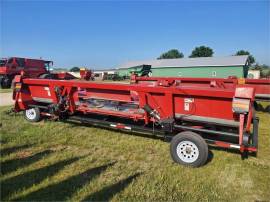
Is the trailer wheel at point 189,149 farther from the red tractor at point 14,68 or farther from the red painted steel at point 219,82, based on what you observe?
the red tractor at point 14,68

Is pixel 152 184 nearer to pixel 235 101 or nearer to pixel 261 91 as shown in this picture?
pixel 235 101

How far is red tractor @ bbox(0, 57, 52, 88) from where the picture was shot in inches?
731

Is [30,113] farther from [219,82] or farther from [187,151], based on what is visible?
[219,82]

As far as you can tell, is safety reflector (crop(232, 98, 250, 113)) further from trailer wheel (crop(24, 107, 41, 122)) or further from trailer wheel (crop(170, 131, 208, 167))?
trailer wheel (crop(24, 107, 41, 122))

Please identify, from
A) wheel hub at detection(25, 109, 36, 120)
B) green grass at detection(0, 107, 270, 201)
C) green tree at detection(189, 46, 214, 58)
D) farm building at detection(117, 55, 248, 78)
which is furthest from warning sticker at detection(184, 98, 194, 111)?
green tree at detection(189, 46, 214, 58)

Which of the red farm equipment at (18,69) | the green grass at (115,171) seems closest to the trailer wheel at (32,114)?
the green grass at (115,171)

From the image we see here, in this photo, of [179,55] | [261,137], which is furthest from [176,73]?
[179,55]

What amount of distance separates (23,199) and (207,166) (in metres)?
2.82

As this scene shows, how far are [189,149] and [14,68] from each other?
1795 cm

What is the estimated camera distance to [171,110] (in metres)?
4.83

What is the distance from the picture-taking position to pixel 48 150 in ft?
15.8

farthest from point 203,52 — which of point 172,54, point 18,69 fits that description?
point 18,69

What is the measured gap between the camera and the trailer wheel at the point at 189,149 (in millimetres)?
4148

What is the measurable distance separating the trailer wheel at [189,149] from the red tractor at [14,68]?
629 inches
